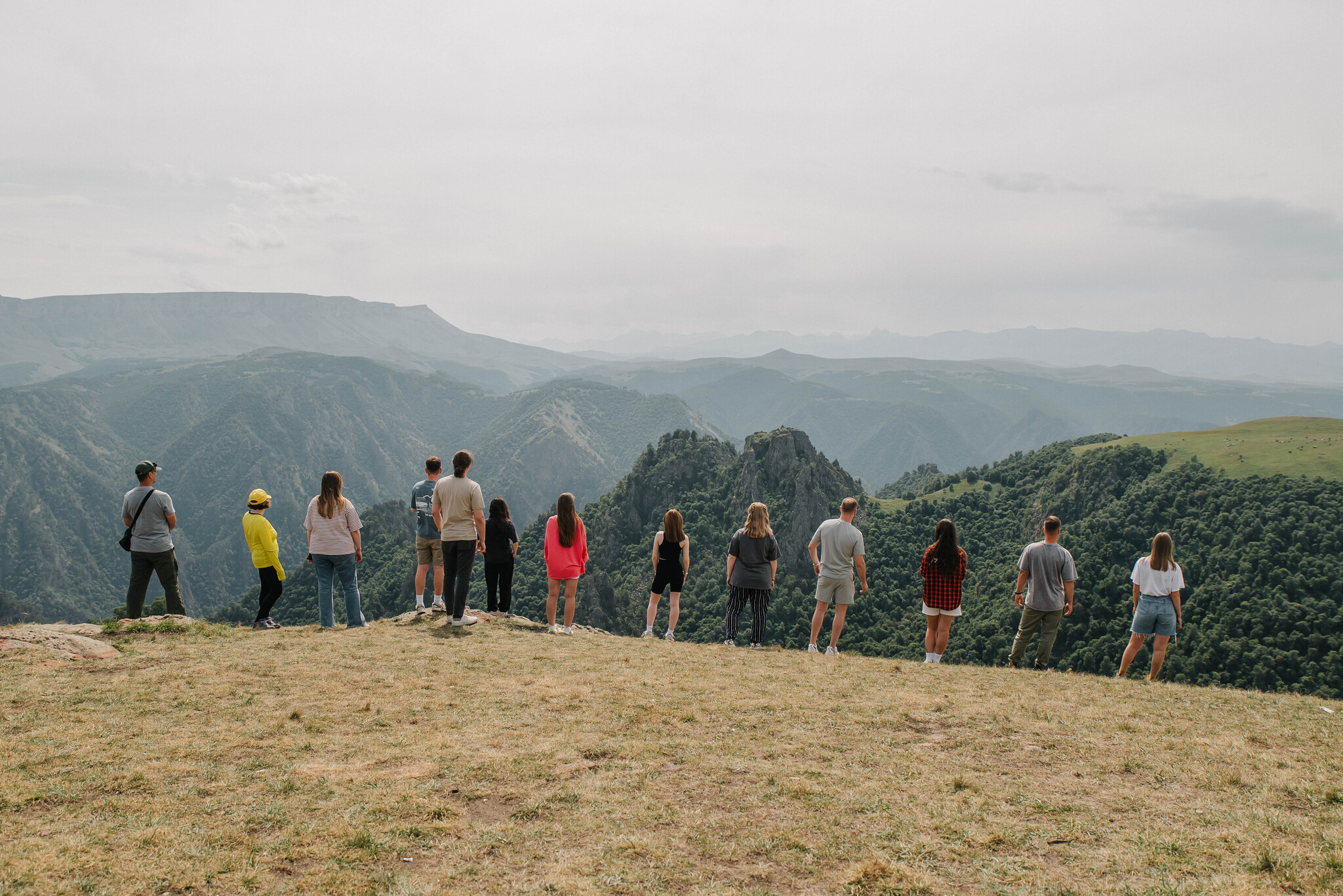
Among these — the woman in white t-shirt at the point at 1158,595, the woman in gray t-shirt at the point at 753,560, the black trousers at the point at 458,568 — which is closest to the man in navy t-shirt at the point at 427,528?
the black trousers at the point at 458,568

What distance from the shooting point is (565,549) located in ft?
49.1

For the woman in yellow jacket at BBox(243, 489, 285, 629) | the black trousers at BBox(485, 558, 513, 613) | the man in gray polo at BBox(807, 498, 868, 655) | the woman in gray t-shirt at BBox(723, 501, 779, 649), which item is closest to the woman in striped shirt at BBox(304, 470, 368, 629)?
the woman in yellow jacket at BBox(243, 489, 285, 629)

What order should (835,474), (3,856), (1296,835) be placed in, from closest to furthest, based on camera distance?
(3,856), (1296,835), (835,474)

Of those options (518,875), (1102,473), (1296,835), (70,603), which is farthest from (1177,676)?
(70,603)

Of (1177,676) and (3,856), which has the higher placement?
(3,856)

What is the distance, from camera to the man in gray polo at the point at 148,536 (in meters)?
14.1

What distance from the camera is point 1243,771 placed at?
7.82 meters

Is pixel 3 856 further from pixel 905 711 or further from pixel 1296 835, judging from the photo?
pixel 1296 835

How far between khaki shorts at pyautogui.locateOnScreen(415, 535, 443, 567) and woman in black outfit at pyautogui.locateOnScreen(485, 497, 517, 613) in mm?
1056

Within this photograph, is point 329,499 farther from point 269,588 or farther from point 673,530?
point 673,530

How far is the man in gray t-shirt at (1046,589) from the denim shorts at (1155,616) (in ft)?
3.99

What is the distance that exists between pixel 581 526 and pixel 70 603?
24172cm

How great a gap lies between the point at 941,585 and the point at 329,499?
12240 millimetres

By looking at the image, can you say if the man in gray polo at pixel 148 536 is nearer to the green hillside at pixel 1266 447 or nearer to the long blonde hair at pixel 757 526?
the long blonde hair at pixel 757 526
